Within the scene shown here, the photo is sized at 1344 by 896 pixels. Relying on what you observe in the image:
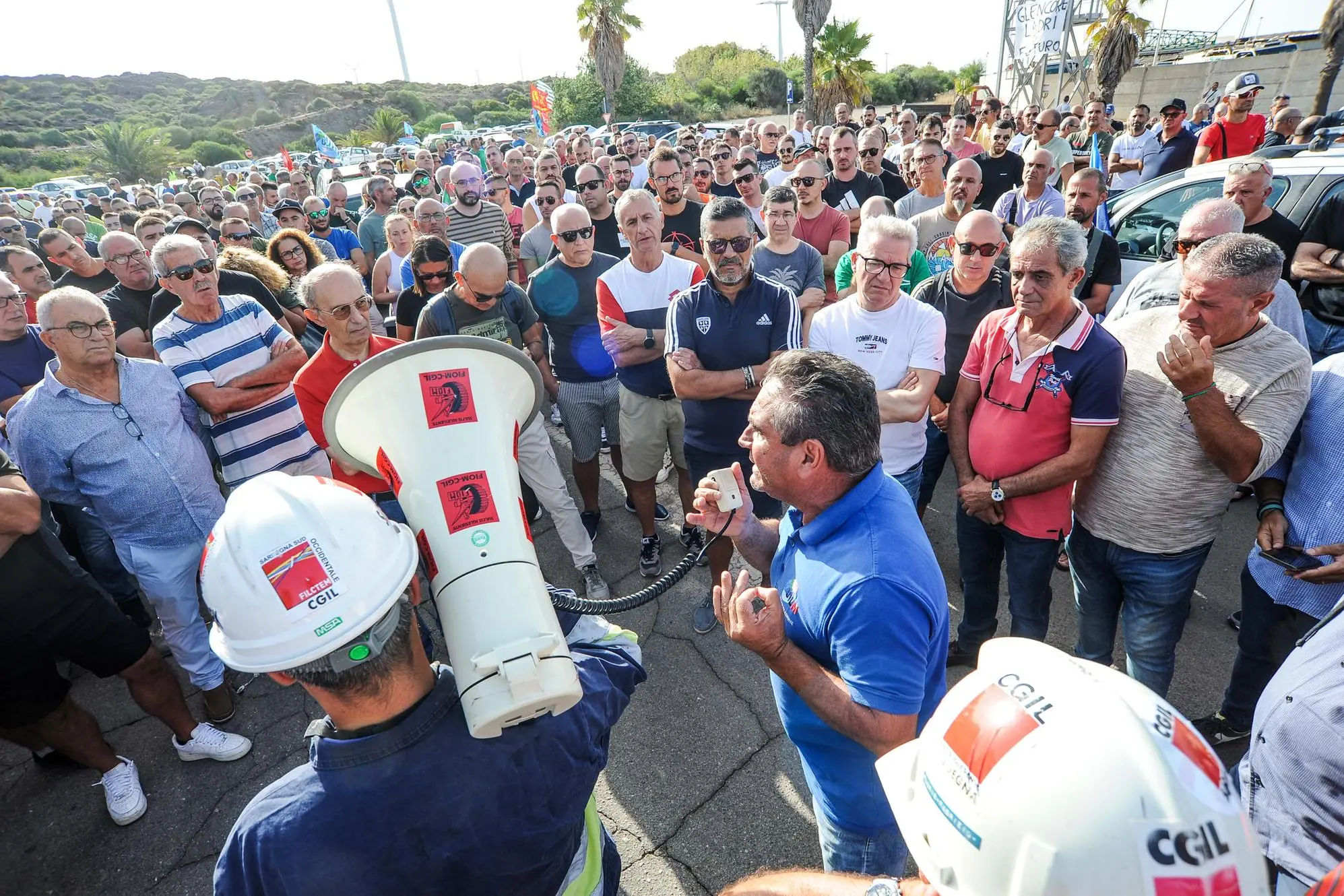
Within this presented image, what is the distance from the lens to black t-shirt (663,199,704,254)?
18.7 ft

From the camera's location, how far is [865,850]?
5.94 ft

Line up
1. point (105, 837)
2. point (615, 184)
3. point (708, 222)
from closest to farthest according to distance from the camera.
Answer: point (105, 837) → point (708, 222) → point (615, 184)

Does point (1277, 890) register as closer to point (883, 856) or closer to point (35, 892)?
point (883, 856)

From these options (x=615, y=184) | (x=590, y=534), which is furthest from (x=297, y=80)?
(x=590, y=534)

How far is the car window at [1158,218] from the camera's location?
4871mm

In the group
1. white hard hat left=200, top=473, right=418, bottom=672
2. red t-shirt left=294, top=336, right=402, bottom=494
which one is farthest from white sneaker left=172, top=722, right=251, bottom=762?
white hard hat left=200, top=473, right=418, bottom=672

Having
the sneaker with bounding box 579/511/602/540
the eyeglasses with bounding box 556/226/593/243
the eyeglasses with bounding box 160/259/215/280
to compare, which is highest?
the eyeglasses with bounding box 160/259/215/280

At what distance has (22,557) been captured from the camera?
256 centimetres

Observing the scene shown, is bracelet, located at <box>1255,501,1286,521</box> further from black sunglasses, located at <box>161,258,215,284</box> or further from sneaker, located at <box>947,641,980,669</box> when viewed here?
black sunglasses, located at <box>161,258,215,284</box>

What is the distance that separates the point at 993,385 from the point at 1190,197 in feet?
12.1

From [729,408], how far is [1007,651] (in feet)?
8.23

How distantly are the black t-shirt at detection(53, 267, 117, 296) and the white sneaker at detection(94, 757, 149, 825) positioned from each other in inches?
168

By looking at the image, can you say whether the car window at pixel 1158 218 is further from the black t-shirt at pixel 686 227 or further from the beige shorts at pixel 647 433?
the beige shorts at pixel 647 433

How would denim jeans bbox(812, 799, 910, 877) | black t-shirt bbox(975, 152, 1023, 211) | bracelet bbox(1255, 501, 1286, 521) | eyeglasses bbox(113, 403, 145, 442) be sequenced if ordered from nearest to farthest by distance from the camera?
denim jeans bbox(812, 799, 910, 877)
bracelet bbox(1255, 501, 1286, 521)
eyeglasses bbox(113, 403, 145, 442)
black t-shirt bbox(975, 152, 1023, 211)
